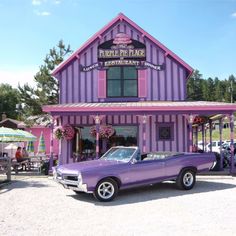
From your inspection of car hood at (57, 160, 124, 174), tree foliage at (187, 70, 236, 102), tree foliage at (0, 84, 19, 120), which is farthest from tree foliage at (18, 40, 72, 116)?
tree foliage at (187, 70, 236, 102)

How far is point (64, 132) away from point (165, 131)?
497 centimetres

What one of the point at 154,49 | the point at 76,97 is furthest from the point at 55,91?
the point at 154,49

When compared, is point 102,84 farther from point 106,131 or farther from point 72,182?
point 72,182

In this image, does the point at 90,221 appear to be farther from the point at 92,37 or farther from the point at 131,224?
the point at 92,37

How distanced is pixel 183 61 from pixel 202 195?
9539 millimetres

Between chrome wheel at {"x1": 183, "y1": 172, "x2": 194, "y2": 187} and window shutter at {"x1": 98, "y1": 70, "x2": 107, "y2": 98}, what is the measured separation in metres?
7.85

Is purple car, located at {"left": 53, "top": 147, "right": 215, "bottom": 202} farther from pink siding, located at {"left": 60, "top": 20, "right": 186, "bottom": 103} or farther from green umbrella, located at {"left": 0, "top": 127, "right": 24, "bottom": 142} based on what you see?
green umbrella, located at {"left": 0, "top": 127, "right": 24, "bottom": 142}

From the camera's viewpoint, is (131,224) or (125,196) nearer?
(131,224)

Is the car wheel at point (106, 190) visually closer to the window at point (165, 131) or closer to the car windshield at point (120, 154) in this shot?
the car windshield at point (120, 154)

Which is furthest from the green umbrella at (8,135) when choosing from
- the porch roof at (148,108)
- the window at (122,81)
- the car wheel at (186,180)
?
the car wheel at (186,180)

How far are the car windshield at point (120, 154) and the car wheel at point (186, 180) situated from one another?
5.92 ft

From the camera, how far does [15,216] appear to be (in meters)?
7.60

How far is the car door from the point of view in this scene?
9812 mm

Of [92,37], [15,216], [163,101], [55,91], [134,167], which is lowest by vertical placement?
[15,216]
